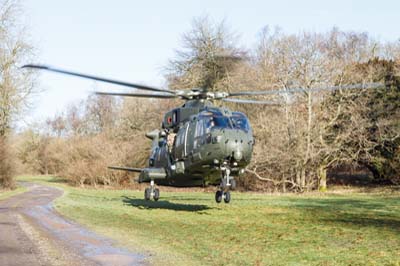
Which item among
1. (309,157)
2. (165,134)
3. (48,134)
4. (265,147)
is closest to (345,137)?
(309,157)

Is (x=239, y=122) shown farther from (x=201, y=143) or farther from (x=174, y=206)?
(x=174, y=206)

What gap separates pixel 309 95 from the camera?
37.8 metres

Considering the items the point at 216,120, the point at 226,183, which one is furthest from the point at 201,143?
the point at 226,183

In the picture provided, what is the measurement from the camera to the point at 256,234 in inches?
546

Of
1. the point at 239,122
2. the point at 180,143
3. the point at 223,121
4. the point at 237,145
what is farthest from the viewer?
the point at 180,143

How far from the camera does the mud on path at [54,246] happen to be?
948cm

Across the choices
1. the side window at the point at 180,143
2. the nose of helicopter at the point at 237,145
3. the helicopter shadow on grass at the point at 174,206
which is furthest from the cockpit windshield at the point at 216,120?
the helicopter shadow on grass at the point at 174,206

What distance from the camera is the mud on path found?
9.48 m

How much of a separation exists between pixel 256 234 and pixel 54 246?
5591 millimetres

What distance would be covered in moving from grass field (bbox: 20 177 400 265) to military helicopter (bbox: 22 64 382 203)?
1547mm

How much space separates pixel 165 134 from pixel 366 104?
25.0 meters

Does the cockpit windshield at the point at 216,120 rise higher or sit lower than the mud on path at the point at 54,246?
higher

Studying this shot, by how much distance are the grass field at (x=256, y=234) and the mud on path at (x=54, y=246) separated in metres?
0.58

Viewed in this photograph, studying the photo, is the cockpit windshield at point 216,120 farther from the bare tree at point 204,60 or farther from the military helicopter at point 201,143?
the bare tree at point 204,60
